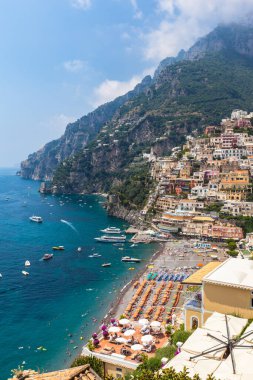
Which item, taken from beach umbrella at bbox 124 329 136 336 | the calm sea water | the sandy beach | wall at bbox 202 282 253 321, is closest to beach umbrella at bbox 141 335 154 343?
beach umbrella at bbox 124 329 136 336

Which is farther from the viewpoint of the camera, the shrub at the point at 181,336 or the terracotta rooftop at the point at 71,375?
the shrub at the point at 181,336

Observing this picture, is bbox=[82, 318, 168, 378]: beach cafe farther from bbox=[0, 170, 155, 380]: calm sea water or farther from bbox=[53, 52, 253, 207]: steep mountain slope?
bbox=[53, 52, 253, 207]: steep mountain slope

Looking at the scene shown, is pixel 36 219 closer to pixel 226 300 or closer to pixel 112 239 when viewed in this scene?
pixel 112 239

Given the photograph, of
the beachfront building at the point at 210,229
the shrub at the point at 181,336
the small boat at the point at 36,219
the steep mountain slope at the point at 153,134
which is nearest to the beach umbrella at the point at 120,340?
the shrub at the point at 181,336

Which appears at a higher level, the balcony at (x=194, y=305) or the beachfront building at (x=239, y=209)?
the beachfront building at (x=239, y=209)

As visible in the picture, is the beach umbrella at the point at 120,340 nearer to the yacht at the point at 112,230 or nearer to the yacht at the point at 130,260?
the yacht at the point at 130,260

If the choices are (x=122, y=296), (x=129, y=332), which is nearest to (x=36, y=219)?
(x=122, y=296)

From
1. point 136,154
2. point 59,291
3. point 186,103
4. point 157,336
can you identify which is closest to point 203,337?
point 157,336

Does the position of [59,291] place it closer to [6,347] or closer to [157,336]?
[6,347]
